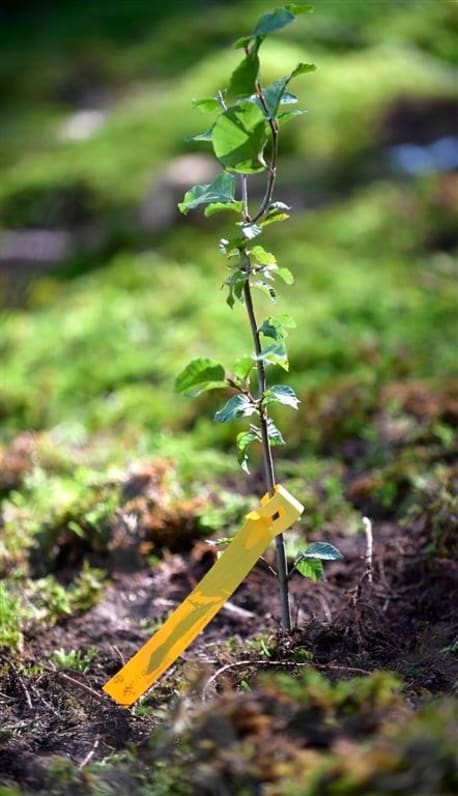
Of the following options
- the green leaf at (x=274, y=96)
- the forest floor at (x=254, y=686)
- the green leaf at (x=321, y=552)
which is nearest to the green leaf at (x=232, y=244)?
the green leaf at (x=274, y=96)

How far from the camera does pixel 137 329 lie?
217 inches

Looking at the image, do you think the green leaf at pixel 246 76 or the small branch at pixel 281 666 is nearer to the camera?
the green leaf at pixel 246 76

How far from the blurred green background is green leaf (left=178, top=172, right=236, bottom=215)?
5.70 ft

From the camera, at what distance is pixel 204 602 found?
205cm

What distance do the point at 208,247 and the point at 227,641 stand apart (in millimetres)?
4430

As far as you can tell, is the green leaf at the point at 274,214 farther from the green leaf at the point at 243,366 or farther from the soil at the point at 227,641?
the soil at the point at 227,641

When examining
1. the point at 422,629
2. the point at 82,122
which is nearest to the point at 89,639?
the point at 422,629

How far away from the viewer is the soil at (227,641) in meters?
1.94

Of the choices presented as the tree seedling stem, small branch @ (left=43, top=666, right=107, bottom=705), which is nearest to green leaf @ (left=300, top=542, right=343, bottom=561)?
the tree seedling stem

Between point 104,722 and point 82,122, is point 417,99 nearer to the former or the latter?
point 82,122

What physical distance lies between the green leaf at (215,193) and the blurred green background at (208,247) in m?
1.74

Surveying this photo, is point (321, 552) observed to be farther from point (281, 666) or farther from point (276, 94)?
point (276, 94)

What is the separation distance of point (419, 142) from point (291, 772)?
721 centimetres

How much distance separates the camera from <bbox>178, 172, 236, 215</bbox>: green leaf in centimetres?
191
